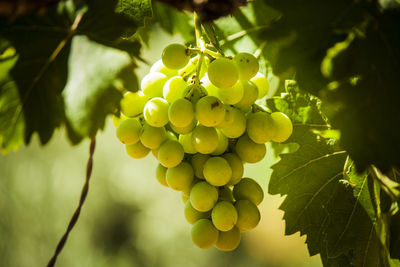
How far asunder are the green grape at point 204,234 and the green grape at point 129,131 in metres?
0.17

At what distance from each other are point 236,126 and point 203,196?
12 cm

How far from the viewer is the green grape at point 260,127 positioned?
0.55 metres

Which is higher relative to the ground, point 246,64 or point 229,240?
point 246,64

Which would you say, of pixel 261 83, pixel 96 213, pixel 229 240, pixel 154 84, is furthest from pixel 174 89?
pixel 96 213

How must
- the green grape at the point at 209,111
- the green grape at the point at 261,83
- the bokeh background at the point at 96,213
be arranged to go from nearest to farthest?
the green grape at the point at 209,111
the green grape at the point at 261,83
the bokeh background at the point at 96,213

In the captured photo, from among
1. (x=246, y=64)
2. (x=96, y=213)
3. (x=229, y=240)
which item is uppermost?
(x=246, y=64)

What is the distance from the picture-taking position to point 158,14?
70cm

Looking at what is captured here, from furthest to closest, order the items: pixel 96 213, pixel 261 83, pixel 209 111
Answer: pixel 96 213
pixel 261 83
pixel 209 111

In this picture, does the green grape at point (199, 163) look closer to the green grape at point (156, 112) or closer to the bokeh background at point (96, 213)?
the green grape at point (156, 112)

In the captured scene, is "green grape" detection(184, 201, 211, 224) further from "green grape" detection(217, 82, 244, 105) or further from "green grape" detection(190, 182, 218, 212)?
"green grape" detection(217, 82, 244, 105)

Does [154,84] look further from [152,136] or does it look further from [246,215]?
[246,215]

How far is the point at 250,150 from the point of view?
0.57 m

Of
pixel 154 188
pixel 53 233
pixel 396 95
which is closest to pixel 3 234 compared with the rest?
pixel 53 233

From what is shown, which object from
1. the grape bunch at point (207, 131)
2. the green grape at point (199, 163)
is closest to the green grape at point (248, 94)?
the grape bunch at point (207, 131)
